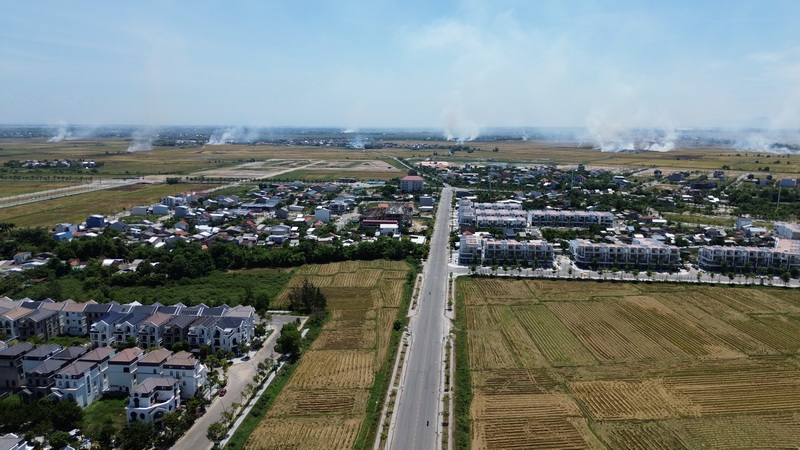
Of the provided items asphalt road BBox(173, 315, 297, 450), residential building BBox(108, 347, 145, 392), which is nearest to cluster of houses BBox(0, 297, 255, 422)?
residential building BBox(108, 347, 145, 392)

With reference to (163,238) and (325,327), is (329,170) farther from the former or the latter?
(325,327)

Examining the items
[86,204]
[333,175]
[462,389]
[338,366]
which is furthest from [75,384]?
[333,175]

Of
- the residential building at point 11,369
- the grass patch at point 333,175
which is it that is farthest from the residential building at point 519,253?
the grass patch at point 333,175

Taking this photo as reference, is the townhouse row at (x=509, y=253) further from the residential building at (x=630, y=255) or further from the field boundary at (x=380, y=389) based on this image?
the field boundary at (x=380, y=389)

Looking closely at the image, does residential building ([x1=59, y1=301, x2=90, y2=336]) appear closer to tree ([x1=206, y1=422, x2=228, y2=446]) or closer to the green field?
tree ([x1=206, y1=422, x2=228, y2=446])

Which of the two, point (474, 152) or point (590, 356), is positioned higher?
point (474, 152)

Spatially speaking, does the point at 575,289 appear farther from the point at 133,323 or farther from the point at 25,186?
the point at 25,186

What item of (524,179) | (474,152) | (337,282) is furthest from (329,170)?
(337,282)
